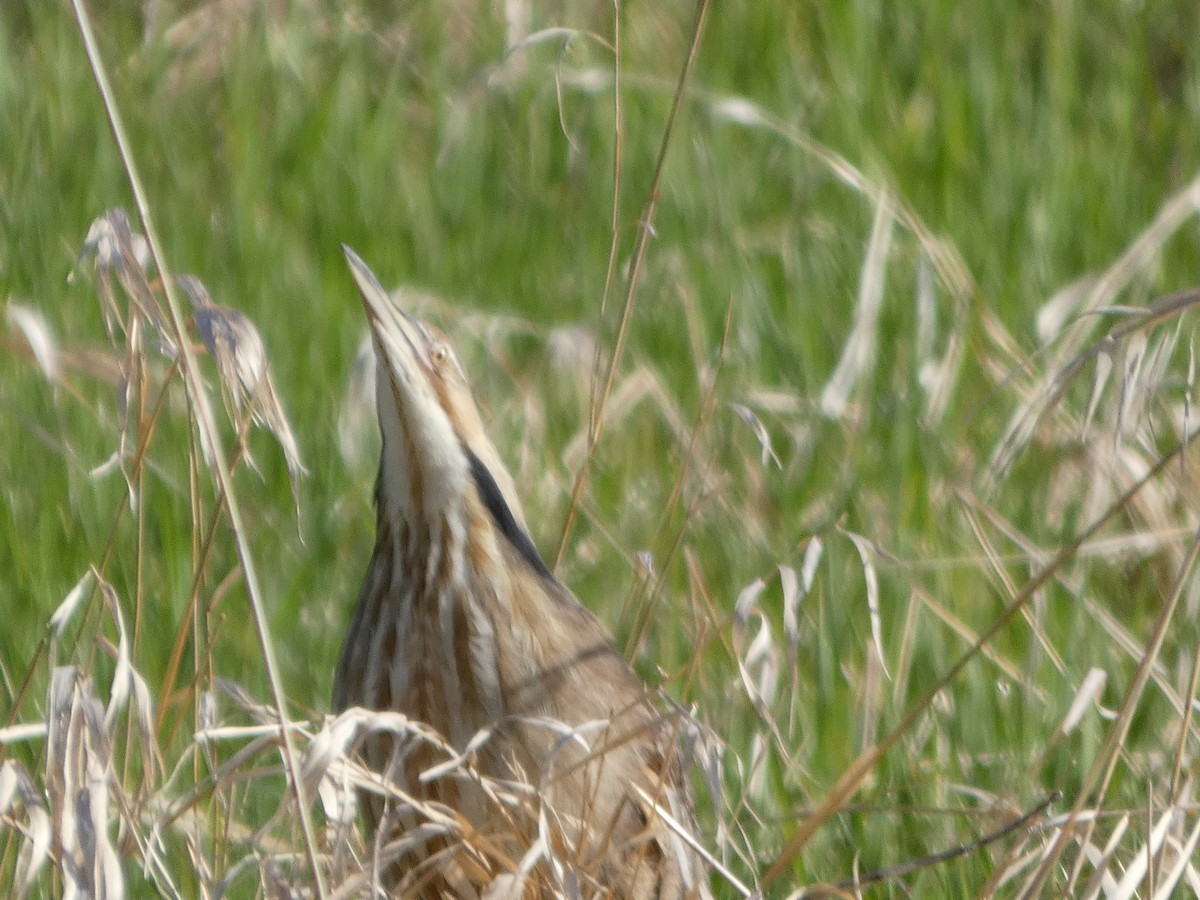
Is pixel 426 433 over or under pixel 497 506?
over

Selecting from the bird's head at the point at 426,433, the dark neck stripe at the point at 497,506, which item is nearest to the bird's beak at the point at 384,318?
the bird's head at the point at 426,433

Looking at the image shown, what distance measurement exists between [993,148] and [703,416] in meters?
2.25

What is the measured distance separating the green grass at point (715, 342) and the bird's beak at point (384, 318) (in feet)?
0.81

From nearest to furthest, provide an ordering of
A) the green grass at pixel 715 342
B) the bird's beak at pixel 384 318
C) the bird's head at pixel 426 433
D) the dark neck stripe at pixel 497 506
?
the bird's beak at pixel 384 318 < the bird's head at pixel 426 433 < the dark neck stripe at pixel 497 506 < the green grass at pixel 715 342

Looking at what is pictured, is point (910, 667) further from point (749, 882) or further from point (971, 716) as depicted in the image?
point (749, 882)

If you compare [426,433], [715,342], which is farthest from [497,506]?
[715,342]

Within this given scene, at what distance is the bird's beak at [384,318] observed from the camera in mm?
2416

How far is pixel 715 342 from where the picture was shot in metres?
4.31

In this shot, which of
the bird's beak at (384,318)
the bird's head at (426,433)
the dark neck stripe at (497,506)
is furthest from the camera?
the dark neck stripe at (497,506)

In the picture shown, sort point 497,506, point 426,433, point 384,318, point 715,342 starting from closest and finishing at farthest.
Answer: point 384,318
point 426,433
point 497,506
point 715,342

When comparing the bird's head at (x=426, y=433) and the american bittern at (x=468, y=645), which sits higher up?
the bird's head at (x=426, y=433)

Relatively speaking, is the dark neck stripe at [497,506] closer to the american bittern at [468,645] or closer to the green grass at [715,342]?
the american bittern at [468,645]

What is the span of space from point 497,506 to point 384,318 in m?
0.34

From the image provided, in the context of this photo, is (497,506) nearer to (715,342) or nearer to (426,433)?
(426,433)
